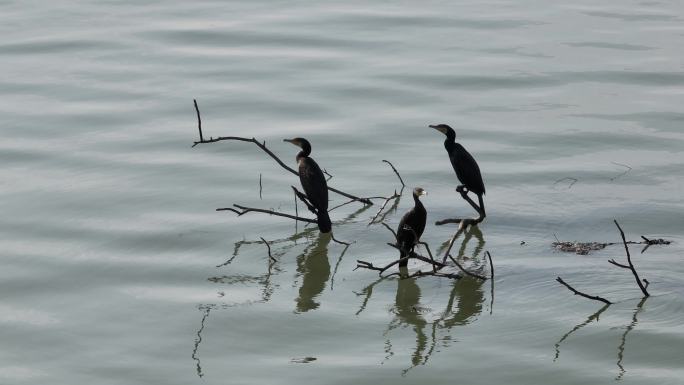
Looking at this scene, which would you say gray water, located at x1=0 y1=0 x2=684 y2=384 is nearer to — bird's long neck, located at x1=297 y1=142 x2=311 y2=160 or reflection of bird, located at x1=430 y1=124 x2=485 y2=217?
reflection of bird, located at x1=430 y1=124 x2=485 y2=217

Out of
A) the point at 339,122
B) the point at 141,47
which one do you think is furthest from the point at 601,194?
Answer: the point at 141,47

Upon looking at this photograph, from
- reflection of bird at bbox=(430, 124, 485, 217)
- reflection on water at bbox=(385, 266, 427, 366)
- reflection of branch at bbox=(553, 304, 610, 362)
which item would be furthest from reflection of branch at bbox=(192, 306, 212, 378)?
reflection of bird at bbox=(430, 124, 485, 217)

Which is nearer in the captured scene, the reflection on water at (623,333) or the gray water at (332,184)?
the reflection on water at (623,333)

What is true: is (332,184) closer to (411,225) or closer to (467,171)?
(467,171)

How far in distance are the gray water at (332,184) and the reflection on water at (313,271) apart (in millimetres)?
25

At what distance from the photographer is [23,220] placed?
1145 cm

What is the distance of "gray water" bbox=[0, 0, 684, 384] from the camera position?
8.77m

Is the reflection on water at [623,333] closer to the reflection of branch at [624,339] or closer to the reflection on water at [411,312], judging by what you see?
the reflection of branch at [624,339]

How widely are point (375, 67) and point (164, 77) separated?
248cm

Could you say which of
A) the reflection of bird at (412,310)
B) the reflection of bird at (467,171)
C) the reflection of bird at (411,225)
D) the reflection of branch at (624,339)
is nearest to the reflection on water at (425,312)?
the reflection of bird at (412,310)

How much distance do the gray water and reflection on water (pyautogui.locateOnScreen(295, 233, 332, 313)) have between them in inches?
1.0

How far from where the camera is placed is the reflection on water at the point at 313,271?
9664mm

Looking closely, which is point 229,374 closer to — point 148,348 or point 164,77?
point 148,348

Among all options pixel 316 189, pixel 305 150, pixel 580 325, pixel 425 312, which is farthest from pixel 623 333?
pixel 305 150
